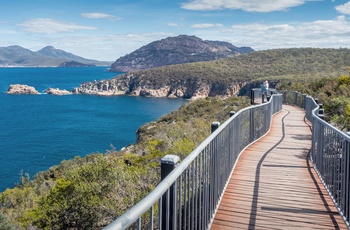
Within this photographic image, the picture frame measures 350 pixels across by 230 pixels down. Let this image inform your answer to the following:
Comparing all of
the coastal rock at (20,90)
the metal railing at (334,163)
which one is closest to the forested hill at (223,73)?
the coastal rock at (20,90)

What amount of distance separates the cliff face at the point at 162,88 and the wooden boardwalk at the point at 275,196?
77263mm

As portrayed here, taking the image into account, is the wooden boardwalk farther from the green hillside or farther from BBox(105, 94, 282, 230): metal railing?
the green hillside

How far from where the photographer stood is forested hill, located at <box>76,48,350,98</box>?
79.1m

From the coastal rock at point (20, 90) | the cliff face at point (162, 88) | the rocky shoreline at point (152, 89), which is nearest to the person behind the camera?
the cliff face at point (162, 88)

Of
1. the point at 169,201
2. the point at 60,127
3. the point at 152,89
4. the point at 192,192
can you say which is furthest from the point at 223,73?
the point at 169,201

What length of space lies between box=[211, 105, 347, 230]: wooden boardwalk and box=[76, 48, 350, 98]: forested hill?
6606cm

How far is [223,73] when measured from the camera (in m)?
94.4

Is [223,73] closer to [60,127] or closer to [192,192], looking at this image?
[60,127]

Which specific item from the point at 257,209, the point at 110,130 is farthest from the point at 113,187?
the point at 110,130

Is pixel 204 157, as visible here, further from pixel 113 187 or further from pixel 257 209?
pixel 113 187

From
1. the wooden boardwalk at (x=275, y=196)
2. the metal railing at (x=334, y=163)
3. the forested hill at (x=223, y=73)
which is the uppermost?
the forested hill at (x=223, y=73)

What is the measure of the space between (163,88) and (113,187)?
97.1m

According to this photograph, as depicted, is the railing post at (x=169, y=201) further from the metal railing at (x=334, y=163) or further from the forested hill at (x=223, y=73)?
the forested hill at (x=223, y=73)

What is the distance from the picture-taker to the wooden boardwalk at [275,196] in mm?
4273
